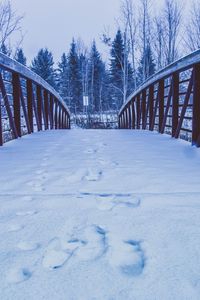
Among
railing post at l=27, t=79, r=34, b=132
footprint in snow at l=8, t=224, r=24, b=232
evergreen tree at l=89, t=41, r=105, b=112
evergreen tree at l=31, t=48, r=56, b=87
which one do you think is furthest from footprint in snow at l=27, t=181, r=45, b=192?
evergreen tree at l=31, t=48, r=56, b=87

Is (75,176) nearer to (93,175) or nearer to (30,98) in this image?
(93,175)

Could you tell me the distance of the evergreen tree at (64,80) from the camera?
28891mm

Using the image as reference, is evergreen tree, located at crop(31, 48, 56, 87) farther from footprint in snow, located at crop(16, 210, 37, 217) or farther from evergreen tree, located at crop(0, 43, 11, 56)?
footprint in snow, located at crop(16, 210, 37, 217)

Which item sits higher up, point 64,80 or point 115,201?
point 64,80

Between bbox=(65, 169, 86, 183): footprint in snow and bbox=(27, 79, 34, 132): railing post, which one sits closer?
bbox=(65, 169, 86, 183): footprint in snow

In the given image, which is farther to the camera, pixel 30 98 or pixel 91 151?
pixel 30 98

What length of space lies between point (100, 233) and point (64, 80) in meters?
29.4

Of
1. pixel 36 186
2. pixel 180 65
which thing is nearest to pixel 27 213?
pixel 36 186

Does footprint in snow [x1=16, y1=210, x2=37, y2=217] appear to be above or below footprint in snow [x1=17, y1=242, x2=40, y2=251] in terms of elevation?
above

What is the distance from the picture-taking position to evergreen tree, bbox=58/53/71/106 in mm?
28891

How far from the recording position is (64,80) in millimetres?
29547

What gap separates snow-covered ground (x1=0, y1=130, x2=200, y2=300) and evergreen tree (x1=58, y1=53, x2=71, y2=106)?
26515mm

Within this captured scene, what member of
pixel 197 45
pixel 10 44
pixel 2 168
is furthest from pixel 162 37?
pixel 2 168

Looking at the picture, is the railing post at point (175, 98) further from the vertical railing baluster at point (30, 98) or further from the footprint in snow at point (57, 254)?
the footprint in snow at point (57, 254)
